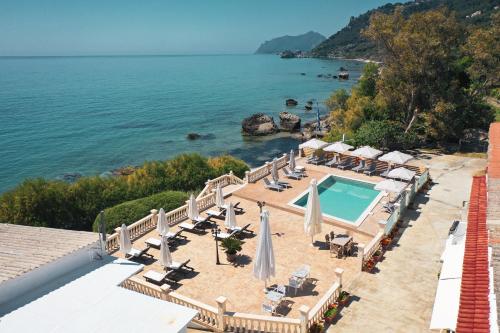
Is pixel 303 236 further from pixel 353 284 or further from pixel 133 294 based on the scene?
pixel 133 294

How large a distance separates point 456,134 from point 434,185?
12118mm

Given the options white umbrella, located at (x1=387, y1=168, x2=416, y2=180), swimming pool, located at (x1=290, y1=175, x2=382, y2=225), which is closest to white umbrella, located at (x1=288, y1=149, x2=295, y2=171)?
swimming pool, located at (x1=290, y1=175, x2=382, y2=225)

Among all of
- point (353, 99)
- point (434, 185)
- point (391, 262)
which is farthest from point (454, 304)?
point (353, 99)

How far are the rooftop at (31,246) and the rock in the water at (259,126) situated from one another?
166 ft

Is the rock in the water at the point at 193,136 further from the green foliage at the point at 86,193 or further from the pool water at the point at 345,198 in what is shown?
the pool water at the point at 345,198

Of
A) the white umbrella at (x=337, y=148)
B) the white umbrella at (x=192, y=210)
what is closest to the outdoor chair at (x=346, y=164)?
the white umbrella at (x=337, y=148)

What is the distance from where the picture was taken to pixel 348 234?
19.4 m

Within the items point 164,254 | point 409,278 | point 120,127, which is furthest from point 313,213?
point 120,127

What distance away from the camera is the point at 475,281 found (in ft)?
28.0

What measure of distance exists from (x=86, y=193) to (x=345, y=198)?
16725 millimetres

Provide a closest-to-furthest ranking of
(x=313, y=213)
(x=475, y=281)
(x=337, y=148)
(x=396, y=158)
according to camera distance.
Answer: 1. (x=475, y=281)
2. (x=313, y=213)
3. (x=396, y=158)
4. (x=337, y=148)

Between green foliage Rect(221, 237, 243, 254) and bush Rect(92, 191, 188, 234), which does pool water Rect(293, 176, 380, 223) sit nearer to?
green foliage Rect(221, 237, 243, 254)

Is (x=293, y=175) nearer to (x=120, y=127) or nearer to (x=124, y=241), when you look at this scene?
(x=124, y=241)

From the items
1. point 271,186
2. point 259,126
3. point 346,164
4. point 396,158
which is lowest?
point 259,126
